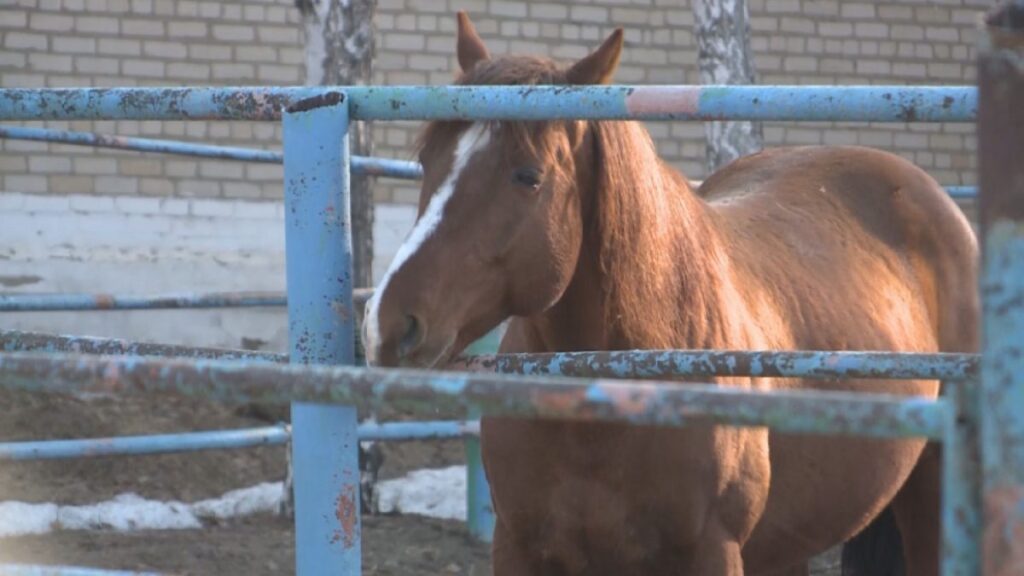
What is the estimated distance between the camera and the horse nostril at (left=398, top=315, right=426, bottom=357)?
2.50 m

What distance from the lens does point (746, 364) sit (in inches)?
84.3

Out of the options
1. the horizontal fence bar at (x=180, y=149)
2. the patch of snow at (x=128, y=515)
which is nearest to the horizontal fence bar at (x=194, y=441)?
the patch of snow at (x=128, y=515)

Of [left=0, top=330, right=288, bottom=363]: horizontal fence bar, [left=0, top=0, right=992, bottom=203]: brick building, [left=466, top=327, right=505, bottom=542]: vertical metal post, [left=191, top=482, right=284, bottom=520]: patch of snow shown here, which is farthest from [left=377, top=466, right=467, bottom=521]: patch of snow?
[left=0, top=330, right=288, bottom=363]: horizontal fence bar

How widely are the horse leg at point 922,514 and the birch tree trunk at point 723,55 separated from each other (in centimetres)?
312

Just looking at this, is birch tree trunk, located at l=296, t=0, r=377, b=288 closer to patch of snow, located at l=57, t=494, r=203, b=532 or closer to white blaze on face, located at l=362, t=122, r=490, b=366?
patch of snow, located at l=57, t=494, r=203, b=532

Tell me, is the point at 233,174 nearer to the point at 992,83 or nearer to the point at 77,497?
the point at 77,497

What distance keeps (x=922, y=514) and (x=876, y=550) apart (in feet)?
0.90

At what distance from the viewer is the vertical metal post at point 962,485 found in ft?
3.89

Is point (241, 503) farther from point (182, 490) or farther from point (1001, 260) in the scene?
point (1001, 260)

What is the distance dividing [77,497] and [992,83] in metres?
5.61

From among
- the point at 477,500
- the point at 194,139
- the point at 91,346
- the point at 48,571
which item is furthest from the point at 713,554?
the point at 194,139

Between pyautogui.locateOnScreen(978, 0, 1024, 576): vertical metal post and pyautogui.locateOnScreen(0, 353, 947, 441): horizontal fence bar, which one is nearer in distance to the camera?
pyautogui.locateOnScreen(978, 0, 1024, 576): vertical metal post

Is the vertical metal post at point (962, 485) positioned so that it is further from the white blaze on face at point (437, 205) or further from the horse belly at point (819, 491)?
the horse belly at point (819, 491)

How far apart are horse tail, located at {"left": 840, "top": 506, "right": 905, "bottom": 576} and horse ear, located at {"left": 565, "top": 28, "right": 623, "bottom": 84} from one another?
85.3 inches
